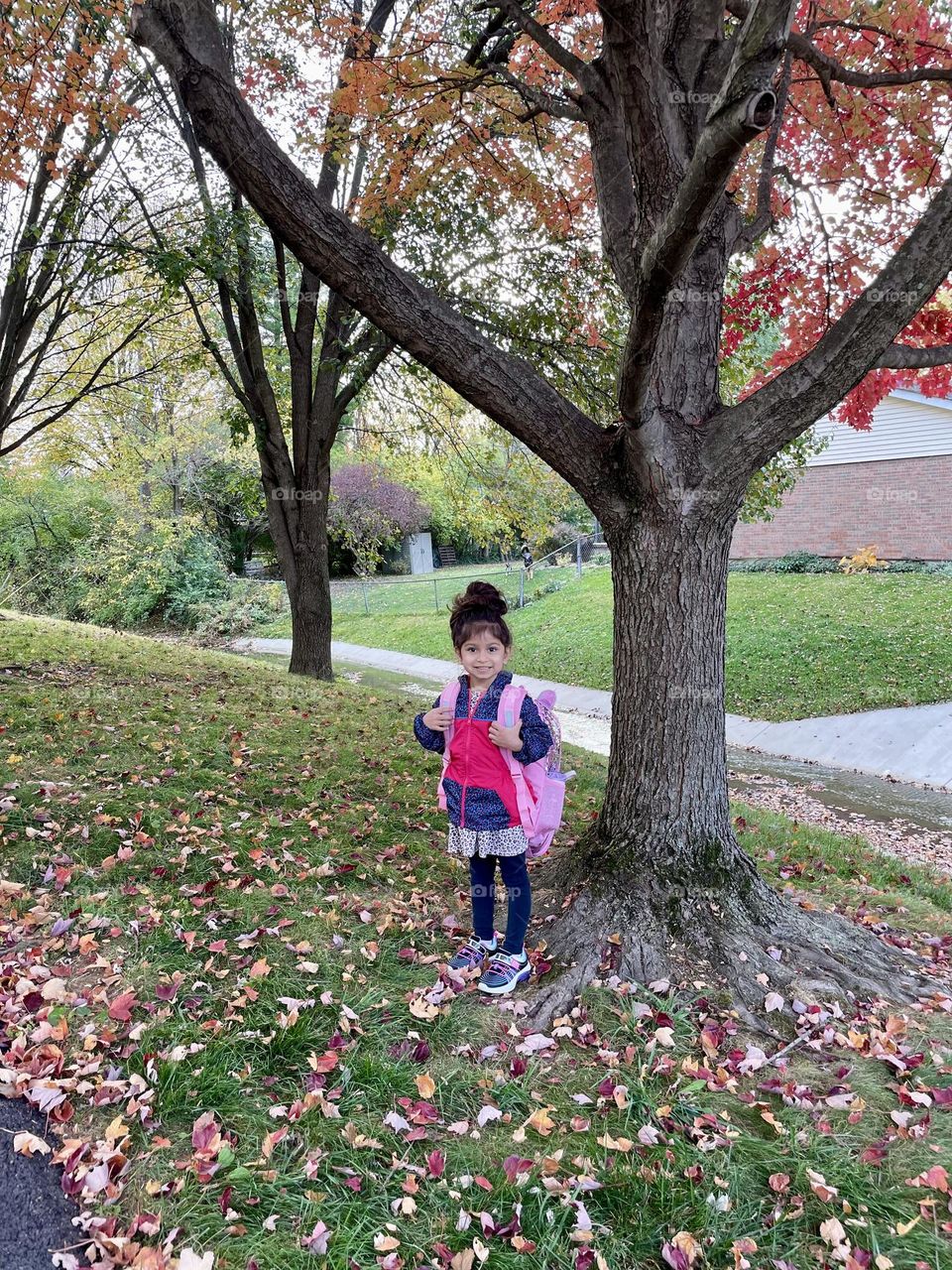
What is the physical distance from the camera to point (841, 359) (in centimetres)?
288

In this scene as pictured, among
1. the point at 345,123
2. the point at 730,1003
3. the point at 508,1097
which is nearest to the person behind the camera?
the point at 508,1097

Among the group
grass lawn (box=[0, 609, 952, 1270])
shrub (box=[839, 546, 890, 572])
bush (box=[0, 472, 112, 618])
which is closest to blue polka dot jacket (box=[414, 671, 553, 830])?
grass lawn (box=[0, 609, 952, 1270])

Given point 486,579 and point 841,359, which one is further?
point 486,579

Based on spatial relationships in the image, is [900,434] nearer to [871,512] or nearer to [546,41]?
[871,512]

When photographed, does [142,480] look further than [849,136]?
Yes

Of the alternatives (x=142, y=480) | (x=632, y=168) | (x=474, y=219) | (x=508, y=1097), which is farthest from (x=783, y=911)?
(x=142, y=480)

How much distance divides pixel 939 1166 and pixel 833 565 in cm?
1703

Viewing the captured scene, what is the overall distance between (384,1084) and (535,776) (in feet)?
3.78

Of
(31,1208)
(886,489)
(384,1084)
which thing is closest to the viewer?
(31,1208)

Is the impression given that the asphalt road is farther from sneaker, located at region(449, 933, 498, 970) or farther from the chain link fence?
the chain link fence

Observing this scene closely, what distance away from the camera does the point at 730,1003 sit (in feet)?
8.92

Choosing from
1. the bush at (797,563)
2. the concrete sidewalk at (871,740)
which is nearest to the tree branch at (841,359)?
the concrete sidewalk at (871,740)

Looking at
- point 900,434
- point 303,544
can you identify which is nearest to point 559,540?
point 900,434

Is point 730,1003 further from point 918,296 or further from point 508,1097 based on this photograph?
point 918,296
